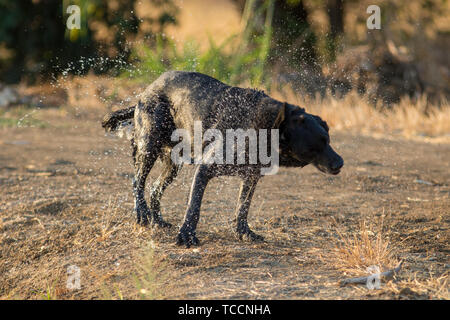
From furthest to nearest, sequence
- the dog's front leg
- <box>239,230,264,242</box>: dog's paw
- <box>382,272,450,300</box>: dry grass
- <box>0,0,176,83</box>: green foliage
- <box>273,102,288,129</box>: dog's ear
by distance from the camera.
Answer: <box>0,0,176,83</box>: green foliage → <box>239,230,264,242</box>: dog's paw → the dog's front leg → <box>273,102,288,129</box>: dog's ear → <box>382,272,450,300</box>: dry grass

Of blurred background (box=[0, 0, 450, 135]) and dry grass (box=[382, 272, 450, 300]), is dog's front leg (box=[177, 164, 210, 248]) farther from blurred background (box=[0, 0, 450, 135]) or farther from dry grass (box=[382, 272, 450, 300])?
blurred background (box=[0, 0, 450, 135])

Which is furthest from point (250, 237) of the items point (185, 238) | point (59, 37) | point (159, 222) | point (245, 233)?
point (59, 37)

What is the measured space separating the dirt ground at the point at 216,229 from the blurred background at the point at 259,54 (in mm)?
3130

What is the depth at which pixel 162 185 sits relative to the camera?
5117 millimetres

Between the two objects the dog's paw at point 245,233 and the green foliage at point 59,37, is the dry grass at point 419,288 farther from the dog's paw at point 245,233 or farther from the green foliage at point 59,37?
the green foliage at point 59,37

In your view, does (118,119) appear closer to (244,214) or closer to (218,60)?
(244,214)

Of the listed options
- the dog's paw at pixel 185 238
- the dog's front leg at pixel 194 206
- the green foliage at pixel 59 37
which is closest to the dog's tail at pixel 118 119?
the dog's front leg at pixel 194 206

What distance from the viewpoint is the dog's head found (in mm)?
3904

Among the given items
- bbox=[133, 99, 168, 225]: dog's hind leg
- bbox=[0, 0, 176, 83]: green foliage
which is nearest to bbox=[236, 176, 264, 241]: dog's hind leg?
bbox=[133, 99, 168, 225]: dog's hind leg

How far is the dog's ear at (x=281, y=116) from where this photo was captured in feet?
12.8

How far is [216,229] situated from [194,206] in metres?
0.74

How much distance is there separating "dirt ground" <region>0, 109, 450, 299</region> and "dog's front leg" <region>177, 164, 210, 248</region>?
0.10m
